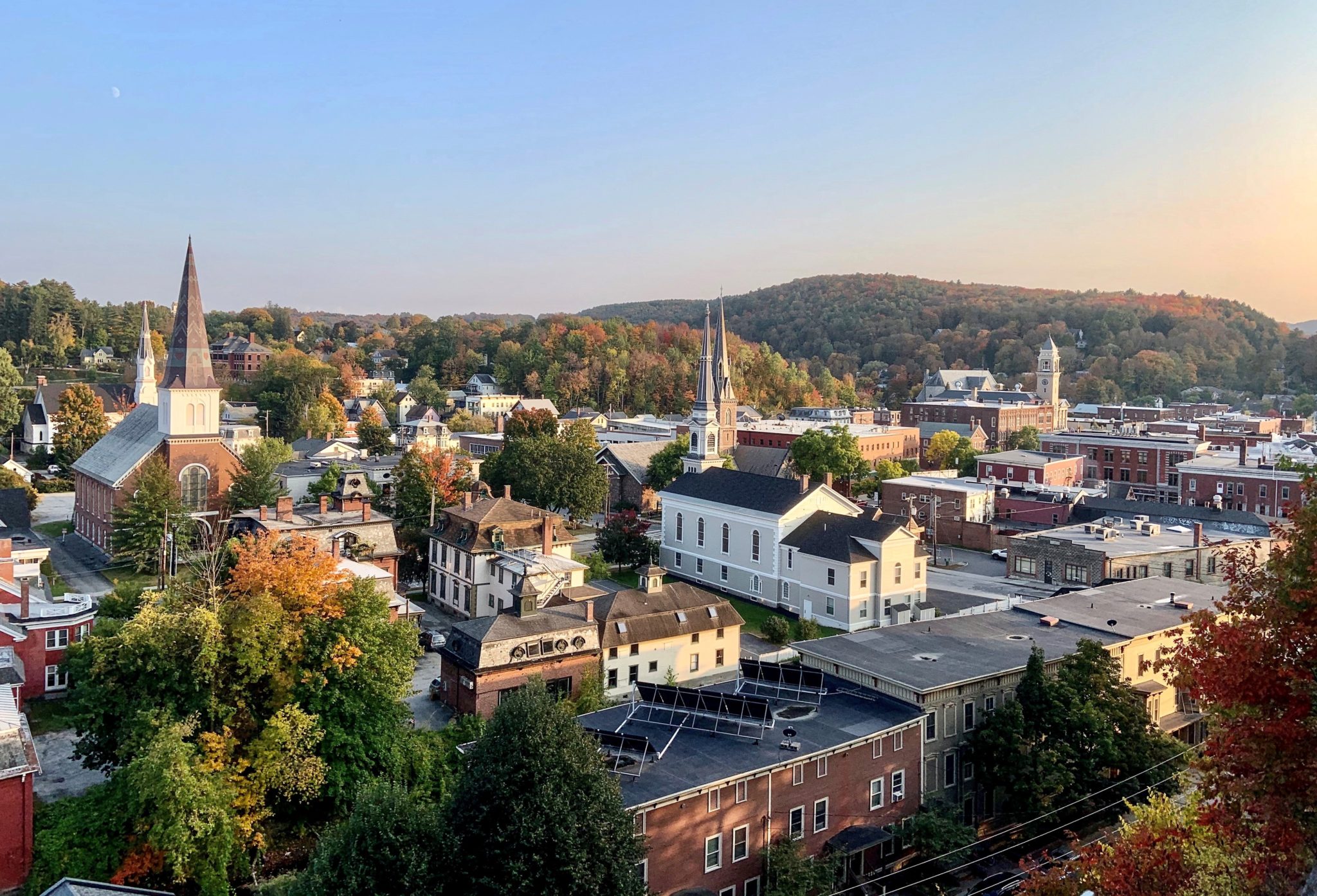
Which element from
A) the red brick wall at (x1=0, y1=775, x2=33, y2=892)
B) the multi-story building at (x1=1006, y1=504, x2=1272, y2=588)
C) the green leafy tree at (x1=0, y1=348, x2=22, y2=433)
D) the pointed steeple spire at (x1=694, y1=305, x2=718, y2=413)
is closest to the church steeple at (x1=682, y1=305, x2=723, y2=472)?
the pointed steeple spire at (x1=694, y1=305, x2=718, y2=413)

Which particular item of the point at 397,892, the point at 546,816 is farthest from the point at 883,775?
the point at 397,892

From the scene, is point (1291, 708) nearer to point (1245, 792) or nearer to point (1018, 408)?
point (1245, 792)

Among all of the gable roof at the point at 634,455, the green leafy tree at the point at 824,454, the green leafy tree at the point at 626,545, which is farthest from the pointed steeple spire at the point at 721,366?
the green leafy tree at the point at 626,545

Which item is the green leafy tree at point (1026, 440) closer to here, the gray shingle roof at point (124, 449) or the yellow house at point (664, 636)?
the yellow house at point (664, 636)

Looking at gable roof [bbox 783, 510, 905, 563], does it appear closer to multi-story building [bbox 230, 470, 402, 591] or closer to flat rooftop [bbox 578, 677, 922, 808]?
flat rooftop [bbox 578, 677, 922, 808]

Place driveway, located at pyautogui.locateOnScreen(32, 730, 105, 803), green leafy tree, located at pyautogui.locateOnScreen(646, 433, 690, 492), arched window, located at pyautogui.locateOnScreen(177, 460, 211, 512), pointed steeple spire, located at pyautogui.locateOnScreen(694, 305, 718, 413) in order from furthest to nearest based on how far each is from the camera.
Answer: green leafy tree, located at pyautogui.locateOnScreen(646, 433, 690, 492) → pointed steeple spire, located at pyautogui.locateOnScreen(694, 305, 718, 413) → arched window, located at pyautogui.locateOnScreen(177, 460, 211, 512) → driveway, located at pyautogui.locateOnScreen(32, 730, 105, 803)
